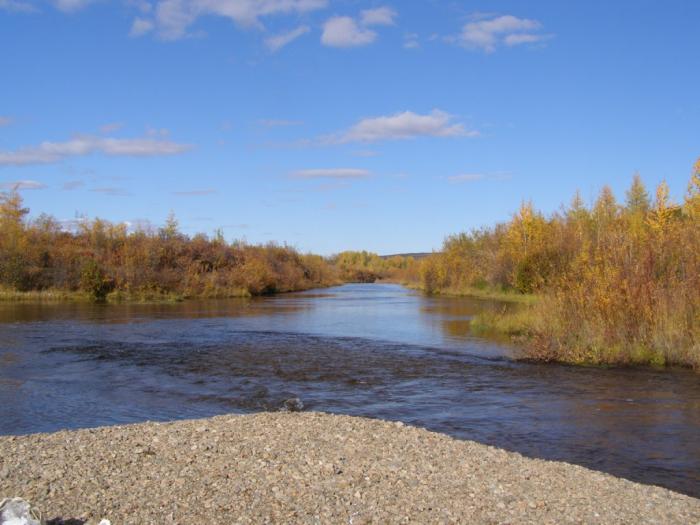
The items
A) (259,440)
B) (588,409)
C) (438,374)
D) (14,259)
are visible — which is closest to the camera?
(259,440)

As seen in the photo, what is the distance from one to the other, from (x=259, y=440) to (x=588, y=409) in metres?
7.58

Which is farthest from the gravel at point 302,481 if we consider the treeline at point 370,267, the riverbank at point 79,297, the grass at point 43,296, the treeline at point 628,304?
the treeline at point 370,267

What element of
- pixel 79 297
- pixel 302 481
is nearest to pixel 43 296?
pixel 79 297

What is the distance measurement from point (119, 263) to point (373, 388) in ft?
144

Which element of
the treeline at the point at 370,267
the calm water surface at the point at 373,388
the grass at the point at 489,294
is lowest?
the calm water surface at the point at 373,388

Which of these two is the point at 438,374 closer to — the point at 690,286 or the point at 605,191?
the point at 690,286

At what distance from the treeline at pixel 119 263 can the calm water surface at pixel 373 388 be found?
24.0m


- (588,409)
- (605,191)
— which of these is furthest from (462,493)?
(605,191)

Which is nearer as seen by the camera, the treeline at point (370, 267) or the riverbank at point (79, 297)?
the riverbank at point (79, 297)

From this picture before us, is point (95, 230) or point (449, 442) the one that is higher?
point (95, 230)

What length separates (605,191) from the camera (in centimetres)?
6844

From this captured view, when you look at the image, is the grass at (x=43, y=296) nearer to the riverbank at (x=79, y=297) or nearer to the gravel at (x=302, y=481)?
the riverbank at (x=79, y=297)

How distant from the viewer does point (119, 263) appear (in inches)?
2175

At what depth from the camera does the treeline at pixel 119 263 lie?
170ft
